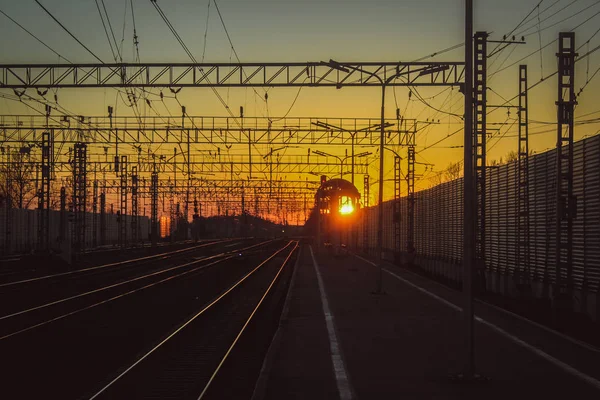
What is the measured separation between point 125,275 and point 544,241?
26444 mm

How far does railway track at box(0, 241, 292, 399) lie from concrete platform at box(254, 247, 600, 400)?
3.36 metres

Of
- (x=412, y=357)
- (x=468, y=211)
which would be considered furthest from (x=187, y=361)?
(x=468, y=211)

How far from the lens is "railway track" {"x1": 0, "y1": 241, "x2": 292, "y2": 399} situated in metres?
14.6

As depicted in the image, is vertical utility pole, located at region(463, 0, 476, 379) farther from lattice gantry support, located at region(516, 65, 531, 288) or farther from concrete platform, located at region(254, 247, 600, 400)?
lattice gantry support, located at region(516, 65, 531, 288)

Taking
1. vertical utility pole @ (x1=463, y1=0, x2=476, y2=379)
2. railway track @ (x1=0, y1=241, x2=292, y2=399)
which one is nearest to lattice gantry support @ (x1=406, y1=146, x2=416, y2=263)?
railway track @ (x1=0, y1=241, x2=292, y2=399)

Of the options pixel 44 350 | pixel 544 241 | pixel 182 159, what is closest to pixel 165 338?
pixel 44 350

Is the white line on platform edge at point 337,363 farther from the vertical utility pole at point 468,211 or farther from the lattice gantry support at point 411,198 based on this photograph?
the lattice gantry support at point 411,198

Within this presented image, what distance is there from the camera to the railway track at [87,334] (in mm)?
14570

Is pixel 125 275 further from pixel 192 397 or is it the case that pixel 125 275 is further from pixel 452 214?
pixel 192 397

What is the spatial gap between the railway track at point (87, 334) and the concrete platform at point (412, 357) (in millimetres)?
3364

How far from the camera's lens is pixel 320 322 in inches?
835

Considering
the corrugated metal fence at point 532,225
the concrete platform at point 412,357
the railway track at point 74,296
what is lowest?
the railway track at point 74,296

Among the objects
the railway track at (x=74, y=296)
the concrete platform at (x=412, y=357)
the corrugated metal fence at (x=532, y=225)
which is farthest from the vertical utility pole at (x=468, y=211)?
the railway track at (x=74, y=296)

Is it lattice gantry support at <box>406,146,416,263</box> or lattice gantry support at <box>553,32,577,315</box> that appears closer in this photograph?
lattice gantry support at <box>553,32,577,315</box>
